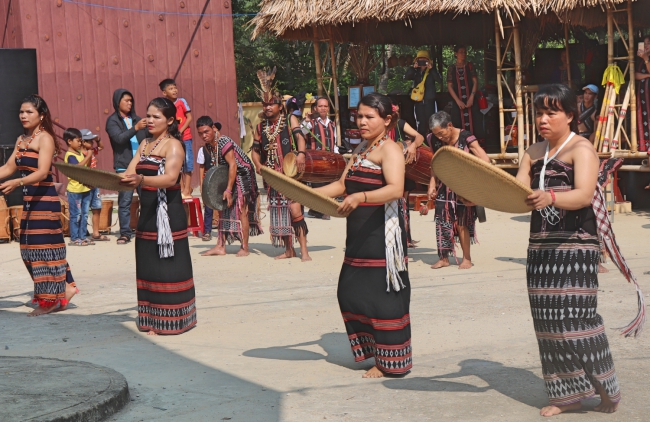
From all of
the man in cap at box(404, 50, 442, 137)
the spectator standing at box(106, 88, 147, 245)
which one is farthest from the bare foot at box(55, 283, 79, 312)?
the man in cap at box(404, 50, 442, 137)

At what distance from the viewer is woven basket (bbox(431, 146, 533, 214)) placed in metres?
4.16

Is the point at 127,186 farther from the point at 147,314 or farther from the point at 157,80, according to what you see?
the point at 157,80

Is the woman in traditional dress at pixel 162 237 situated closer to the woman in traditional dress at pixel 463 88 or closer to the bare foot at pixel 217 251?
the bare foot at pixel 217 251

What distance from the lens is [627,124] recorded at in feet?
50.9

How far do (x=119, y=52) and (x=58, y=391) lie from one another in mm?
12334

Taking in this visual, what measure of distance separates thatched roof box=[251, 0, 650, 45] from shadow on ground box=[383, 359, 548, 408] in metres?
9.05

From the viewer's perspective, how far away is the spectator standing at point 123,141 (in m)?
11.5

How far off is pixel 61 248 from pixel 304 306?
2.02m

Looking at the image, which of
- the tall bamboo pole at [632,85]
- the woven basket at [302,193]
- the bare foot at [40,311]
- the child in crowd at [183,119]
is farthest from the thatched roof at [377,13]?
the woven basket at [302,193]

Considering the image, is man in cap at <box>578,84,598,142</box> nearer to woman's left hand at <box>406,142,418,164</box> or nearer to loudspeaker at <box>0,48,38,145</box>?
woman's left hand at <box>406,142,418,164</box>

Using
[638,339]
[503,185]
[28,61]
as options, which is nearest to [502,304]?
[638,339]

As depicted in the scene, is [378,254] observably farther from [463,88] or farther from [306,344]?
[463,88]

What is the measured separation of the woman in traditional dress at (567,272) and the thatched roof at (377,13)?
9.40 meters

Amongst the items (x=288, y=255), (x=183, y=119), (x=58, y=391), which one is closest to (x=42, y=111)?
(x=58, y=391)
